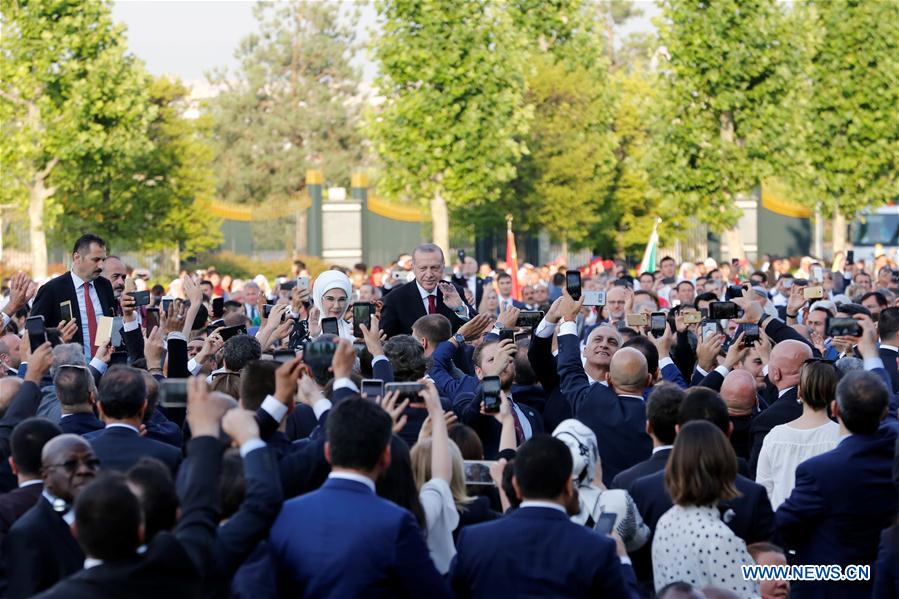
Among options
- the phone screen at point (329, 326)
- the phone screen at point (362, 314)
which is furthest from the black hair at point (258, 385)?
the phone screen at point (362, 314)

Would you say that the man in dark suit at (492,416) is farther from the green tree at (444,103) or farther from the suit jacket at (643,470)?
the green tree at (444,103)

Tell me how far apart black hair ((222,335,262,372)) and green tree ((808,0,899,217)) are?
103ft

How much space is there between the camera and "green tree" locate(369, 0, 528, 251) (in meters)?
33.3

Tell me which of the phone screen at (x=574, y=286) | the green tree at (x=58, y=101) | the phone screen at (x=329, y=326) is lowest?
the phone screen at (x=329, y=326)

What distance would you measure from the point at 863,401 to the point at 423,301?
5132mm

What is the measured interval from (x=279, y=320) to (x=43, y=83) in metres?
24.7

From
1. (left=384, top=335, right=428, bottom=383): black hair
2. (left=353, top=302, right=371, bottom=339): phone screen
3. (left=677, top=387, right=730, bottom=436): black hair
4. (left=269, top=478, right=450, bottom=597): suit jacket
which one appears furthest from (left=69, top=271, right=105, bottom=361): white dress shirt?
(left=269, top=478, right=450, bottom=597): suit jacket

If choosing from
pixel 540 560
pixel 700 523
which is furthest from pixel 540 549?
pixel 700 523

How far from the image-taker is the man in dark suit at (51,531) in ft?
18.5

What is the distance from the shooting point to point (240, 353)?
28.0ft

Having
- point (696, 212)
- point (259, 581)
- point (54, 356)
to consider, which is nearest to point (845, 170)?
point (696, 212)

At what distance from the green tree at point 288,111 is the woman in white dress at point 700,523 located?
58676 millimetres

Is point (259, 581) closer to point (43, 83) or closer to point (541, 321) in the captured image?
point (541, 321)

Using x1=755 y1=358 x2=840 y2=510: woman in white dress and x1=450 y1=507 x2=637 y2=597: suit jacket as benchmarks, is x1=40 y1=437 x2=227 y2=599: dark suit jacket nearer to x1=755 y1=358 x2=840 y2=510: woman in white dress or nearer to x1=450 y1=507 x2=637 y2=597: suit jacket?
x1=450 y1=507 x2=637 y2=597: suit jacket
